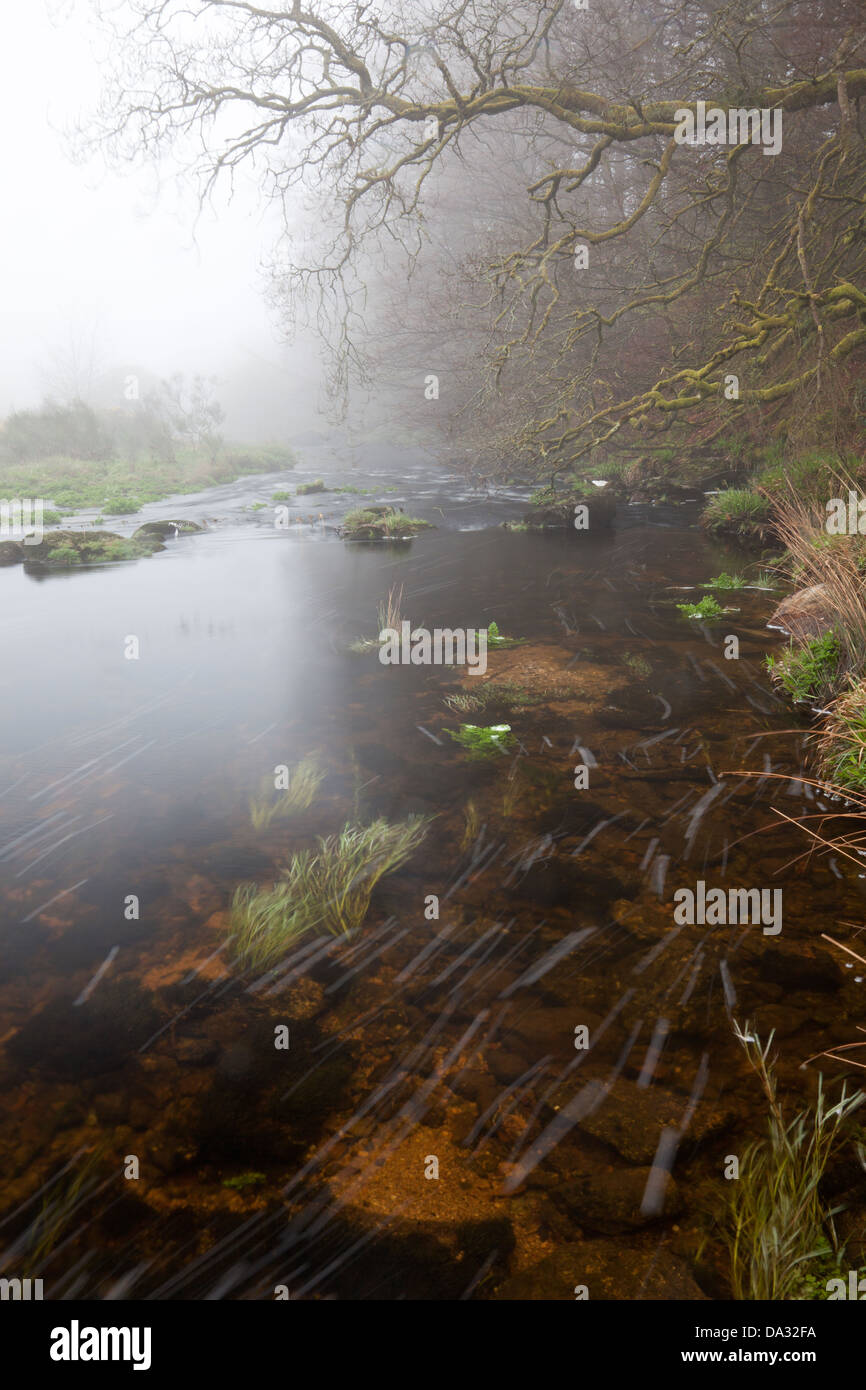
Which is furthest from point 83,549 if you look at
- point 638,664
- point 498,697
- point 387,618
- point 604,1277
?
point 604,1277

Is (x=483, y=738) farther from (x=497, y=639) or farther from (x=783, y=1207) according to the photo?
(x=783, y=1207)

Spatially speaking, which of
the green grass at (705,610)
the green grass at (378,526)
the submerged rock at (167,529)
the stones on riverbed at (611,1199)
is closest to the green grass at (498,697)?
the green grass at (705,610)

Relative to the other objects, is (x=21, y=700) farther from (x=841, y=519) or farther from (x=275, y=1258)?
(x=841, y=519)

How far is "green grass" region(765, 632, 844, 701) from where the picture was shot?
6.63 metres

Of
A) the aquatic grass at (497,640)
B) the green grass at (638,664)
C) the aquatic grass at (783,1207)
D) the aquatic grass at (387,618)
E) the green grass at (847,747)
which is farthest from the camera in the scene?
the aquatic grass at (387,618)

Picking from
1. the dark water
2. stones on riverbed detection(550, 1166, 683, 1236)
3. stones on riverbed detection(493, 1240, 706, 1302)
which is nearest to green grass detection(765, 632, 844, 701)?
the dark water

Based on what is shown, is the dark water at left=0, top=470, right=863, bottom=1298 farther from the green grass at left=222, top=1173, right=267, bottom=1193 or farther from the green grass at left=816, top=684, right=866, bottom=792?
the green grass at left=816, top=684, right=866, bottom=792

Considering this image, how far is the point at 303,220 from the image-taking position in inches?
1796

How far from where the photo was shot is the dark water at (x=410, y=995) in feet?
8.74

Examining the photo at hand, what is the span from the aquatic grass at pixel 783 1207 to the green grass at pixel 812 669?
14.5ft

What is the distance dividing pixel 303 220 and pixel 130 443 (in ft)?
70.2

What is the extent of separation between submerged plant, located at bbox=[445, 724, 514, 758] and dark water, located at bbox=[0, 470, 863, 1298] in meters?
0.16

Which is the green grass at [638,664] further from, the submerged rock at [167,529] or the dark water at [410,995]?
the submerged rock at [167,529]
